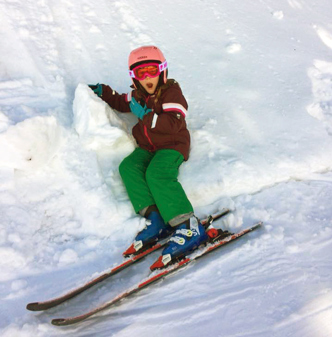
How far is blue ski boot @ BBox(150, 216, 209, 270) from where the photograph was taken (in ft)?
8.92

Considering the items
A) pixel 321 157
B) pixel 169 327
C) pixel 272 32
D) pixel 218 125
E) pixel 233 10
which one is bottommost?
pixel 169 327

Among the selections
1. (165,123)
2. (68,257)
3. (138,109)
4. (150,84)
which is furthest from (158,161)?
(68,257)

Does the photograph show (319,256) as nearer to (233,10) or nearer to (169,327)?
(169,327)

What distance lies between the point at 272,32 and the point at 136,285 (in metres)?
4.40

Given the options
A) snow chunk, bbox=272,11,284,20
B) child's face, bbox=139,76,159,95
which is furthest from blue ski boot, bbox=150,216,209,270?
snow chunk, bbox=272,11,284,20

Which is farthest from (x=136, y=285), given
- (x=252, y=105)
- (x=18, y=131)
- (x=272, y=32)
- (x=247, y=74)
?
(x=272, y=32)

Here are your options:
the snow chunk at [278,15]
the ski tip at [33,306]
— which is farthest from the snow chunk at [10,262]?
the snow chunk at [278,15]

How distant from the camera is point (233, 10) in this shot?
567cm

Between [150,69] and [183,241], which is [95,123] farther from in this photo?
[183,241]

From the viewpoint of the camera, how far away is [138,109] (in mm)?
3529

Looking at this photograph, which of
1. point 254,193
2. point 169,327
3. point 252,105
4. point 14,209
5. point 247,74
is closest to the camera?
point 169,327

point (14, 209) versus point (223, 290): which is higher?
point (14, 209)

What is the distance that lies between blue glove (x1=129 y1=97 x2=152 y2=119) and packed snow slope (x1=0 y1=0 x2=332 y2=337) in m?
0.20

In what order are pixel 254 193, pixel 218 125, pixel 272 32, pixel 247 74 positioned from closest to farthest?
pixel 254 193 < pixel 218 125 < pixel 247 74 < pixel 272 32
